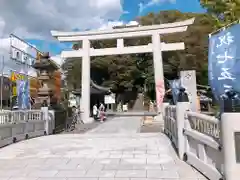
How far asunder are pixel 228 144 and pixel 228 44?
5.11ft

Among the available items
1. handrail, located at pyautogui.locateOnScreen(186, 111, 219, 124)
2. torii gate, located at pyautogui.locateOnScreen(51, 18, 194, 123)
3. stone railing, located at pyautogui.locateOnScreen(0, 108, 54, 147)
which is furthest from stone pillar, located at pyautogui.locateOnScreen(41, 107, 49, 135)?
torii gate, located at pyautogui.locateOnScreen(51, 18, 194, 123)

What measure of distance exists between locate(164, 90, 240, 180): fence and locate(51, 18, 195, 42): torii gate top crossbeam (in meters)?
15.2

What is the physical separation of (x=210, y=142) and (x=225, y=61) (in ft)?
4.44

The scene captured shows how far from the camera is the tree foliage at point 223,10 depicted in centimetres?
1476

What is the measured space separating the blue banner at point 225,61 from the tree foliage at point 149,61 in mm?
29867

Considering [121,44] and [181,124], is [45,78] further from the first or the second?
[121,44]

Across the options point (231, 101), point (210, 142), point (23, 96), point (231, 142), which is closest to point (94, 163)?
point (210, 142)

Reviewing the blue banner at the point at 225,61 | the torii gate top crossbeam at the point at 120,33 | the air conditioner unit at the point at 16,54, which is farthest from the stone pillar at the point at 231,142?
the air conditioner unit at the point at 16,54

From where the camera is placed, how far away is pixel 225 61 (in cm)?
473

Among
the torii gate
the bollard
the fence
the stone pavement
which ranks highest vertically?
the torii gate

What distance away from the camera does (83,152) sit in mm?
7910

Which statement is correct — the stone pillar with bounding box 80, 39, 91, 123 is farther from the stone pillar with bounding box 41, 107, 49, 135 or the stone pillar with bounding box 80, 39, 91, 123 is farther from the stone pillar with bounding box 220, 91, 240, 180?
the stone pillar with bounding box 220, 91, 240, 180

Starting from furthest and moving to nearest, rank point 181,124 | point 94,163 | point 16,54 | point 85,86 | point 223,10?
point 16,54
point 85,86
point 223,10
point 181,124
point 94,163

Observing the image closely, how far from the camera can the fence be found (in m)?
4.19
